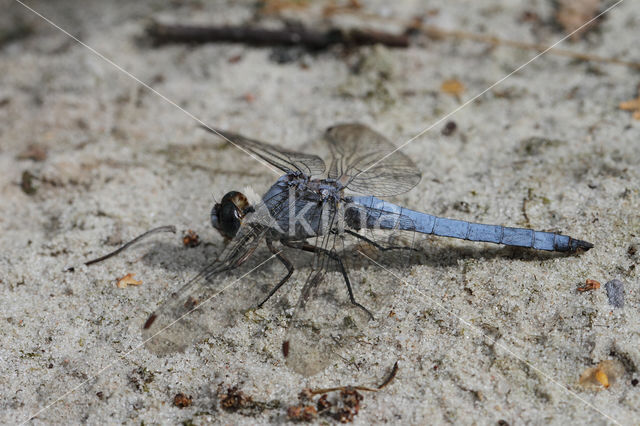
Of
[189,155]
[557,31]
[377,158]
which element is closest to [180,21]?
[189,155]

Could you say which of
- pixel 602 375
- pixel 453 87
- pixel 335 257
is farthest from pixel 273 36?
pixel 602 375

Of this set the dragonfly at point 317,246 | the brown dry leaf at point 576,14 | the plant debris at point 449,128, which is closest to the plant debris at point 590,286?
the dragonfly at point 317,246

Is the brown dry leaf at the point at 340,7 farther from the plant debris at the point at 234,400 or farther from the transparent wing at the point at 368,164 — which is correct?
the plant debris at the point at 234,400

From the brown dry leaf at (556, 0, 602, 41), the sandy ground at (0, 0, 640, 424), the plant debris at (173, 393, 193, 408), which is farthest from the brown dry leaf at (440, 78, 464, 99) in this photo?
the plant debris at (173, 393, 193, 408)

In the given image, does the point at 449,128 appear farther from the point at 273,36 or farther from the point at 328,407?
the point at 328,407

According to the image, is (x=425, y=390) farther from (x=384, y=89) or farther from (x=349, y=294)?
(x=384, y=89)

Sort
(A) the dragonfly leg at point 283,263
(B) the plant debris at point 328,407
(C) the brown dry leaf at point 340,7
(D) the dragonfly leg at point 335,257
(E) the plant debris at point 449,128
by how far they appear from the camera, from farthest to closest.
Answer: (C) the brown dry leaf at point 340,7 < (E) the plant debris at point 449,128 < (A) the dragonfly leg at point 283,263 < (D) the dragonfly leg at point 335,257 < (B) the plant debris at point 328,407
